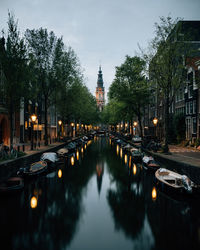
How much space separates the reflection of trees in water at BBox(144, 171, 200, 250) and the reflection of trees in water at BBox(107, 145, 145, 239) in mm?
551

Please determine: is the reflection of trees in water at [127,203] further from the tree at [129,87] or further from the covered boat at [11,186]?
the tree at [129,87]

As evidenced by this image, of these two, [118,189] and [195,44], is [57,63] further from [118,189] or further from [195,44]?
[195,44]

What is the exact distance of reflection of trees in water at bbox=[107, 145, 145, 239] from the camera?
9695 millimetres

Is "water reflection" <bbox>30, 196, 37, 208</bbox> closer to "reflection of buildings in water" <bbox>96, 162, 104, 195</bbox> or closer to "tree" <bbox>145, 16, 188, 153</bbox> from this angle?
"reflection of buildings in water" <bbox>96, 162, 104, 195</bbox>

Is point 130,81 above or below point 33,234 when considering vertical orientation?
above

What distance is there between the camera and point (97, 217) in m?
11.0

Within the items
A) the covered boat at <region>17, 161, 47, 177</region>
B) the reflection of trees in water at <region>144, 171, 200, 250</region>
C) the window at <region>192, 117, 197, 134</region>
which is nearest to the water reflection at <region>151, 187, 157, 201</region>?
the reflection of trees in water at <region>144, 171, 200, 250</region>

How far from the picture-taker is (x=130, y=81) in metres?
46.4

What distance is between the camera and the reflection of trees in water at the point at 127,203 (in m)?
9.70

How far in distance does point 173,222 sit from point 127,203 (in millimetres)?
3246

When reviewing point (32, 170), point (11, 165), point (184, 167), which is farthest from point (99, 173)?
point (11, 165)

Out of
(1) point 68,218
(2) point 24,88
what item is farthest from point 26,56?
(1) point 68,218

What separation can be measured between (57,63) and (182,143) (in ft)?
82.5

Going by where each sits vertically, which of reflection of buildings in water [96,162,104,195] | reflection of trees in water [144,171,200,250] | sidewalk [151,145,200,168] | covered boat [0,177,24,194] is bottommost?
reflection of buildings in water [96,162,104,195]
